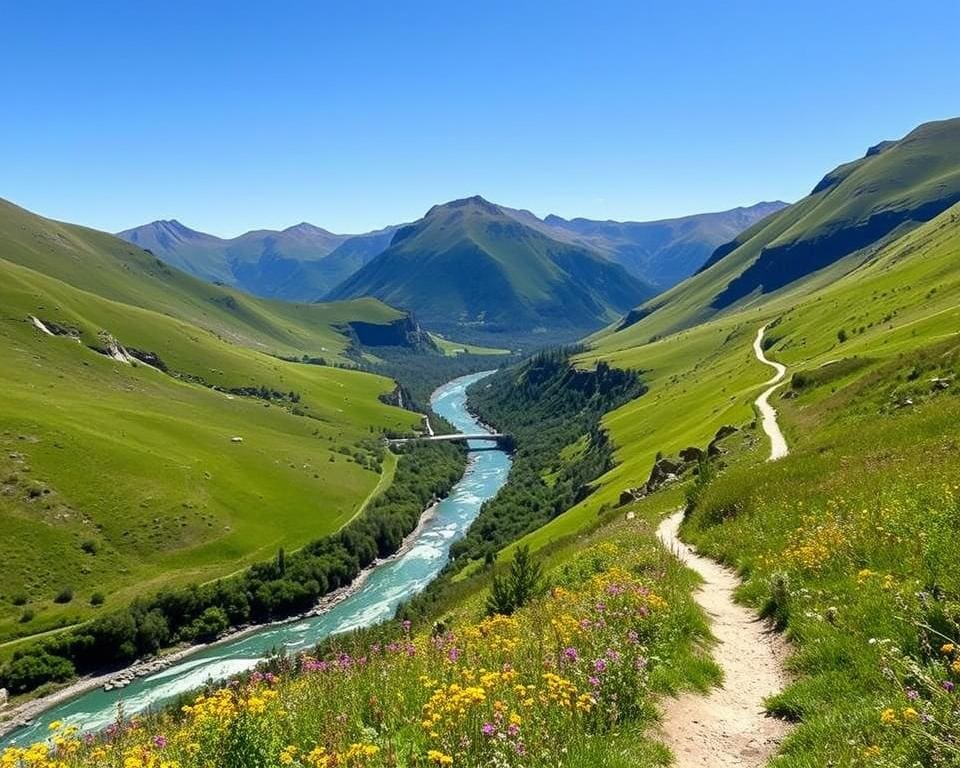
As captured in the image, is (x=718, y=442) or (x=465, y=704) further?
(x=718, y=442)

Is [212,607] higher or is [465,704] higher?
[465,704]

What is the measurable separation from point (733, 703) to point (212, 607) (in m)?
111

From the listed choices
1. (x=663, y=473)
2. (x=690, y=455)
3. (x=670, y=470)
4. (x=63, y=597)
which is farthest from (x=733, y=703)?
(x=63, y=597)

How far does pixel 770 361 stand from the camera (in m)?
128

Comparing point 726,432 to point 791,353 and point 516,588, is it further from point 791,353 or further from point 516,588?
point 791,353

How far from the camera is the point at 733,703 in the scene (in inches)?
456

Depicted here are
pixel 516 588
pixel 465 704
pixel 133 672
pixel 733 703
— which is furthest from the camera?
pixel 133 672

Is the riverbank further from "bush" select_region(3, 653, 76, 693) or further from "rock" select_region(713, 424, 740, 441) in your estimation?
"rock" select_region(713, 424, 740, 441)

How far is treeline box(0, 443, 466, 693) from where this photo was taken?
90.9m

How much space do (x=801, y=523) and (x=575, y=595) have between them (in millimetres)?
9181

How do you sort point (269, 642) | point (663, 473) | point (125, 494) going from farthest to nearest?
1. point (125, 494)
2. point (269, 642)
3. point (663, 473)

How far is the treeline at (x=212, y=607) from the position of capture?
90.9 m

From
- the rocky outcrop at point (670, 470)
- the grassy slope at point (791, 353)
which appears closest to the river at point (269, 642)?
the rocky outcrop at point (670, 470)

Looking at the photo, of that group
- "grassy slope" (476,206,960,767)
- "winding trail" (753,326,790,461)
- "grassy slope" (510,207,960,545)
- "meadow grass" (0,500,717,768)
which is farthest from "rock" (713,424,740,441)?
"meadow grass" (0,500,717,768)
